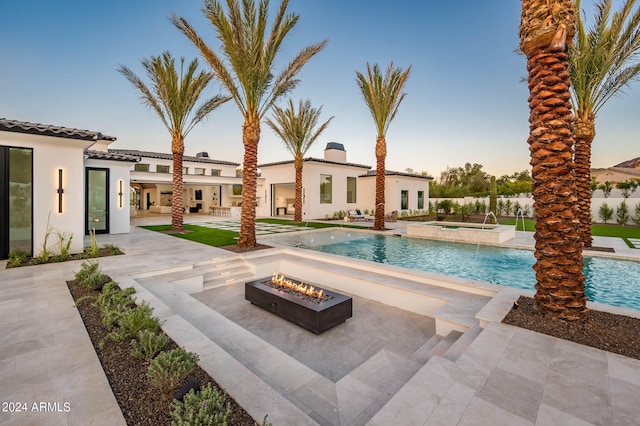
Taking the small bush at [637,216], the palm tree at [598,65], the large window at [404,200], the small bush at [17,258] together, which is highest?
the palm tree at [598,65]

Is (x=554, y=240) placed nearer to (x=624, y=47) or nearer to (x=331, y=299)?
(x=331, y=299)

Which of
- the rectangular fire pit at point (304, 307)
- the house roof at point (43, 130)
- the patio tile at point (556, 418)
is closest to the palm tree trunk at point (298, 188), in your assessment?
the house roof at point (43, 130)

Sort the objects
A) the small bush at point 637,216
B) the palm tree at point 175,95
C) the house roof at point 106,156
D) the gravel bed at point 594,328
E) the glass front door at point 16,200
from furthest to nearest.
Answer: the small bush at point 637,216, the palm tree at point 175,95, the house roof at point 106,156, the glass front door at point 16,200, the gravel bed at point 594,328

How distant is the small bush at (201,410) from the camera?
2.08 meters

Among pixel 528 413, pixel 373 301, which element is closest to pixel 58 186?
pixel 373 301

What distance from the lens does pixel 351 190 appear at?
25.9m

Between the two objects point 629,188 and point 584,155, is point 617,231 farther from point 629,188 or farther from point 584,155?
point 629,188

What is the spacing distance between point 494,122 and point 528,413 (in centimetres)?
2283

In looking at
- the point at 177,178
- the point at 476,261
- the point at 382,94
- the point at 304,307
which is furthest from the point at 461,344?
the point at 177,178

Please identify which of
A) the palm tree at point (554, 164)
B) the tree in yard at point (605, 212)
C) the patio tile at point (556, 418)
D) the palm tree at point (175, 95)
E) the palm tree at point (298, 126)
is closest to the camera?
the patio tile at point (556, 418)

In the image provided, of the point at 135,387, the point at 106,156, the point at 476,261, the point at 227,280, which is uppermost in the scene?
the point at 106,156

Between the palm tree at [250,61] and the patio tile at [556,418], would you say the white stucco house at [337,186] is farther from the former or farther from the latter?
the patio tile at [556,418]

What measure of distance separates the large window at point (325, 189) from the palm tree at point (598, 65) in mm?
16127

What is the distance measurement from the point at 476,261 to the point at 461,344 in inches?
248
